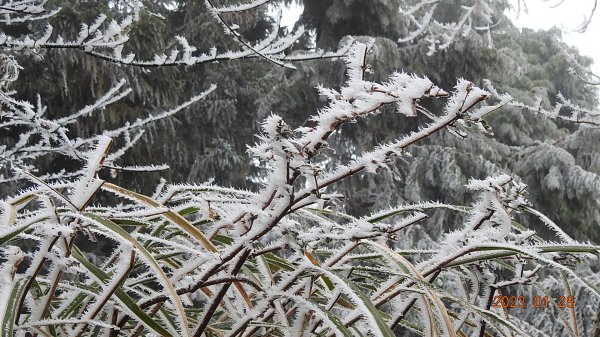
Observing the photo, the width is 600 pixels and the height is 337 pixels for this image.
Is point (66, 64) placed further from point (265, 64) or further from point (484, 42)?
point (484, 42)

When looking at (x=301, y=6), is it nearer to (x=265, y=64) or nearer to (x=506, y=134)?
(x=265, y=64)

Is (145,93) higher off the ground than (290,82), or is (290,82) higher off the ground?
(290,82)

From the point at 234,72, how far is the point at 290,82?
2.36ft

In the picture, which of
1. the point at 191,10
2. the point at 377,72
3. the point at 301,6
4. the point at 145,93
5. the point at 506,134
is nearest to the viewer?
the point at 145,93

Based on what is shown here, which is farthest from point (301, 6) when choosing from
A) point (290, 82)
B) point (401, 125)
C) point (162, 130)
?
point (162, 130)

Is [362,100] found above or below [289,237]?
above

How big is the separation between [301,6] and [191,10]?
136cm

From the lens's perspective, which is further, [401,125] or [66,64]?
[401,125]

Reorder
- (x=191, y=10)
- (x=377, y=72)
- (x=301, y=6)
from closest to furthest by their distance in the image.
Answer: (x=377, y=72), (x=191, y=10), (x=301, y=6)

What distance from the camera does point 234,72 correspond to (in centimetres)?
667

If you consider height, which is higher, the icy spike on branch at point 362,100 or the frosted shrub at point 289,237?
the icy spike on branch at point 362,100

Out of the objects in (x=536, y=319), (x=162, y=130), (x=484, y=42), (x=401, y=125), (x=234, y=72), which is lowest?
(x=536, y=319)

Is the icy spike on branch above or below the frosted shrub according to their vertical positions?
above

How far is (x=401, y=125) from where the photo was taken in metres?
6.50
